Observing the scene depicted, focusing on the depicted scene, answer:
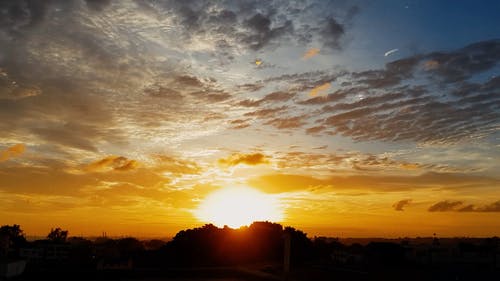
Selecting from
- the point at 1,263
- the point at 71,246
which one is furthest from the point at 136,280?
the point at 71,246

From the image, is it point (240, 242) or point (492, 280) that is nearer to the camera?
point (492, 280)

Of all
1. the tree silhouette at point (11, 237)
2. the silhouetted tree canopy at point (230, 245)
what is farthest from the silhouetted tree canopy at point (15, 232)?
the silhouetted tree canopy at point (230, 245)

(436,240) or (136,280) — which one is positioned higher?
(436,240)

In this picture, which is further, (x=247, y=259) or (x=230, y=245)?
(x=230, y=245)

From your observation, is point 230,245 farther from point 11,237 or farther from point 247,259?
point 11,237

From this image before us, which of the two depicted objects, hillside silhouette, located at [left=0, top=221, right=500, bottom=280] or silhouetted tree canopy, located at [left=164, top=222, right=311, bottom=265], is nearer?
hillside silhouette, located at [left=0, top=221, right=500, bottom=280]

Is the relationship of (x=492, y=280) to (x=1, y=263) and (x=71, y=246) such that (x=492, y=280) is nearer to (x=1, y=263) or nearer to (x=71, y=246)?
(x=1, y=263)

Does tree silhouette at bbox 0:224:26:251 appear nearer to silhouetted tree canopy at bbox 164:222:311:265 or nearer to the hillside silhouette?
the hillside silhouette

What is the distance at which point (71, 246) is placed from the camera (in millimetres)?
104750

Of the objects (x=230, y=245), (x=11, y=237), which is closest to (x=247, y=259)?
(x=230, y=245)

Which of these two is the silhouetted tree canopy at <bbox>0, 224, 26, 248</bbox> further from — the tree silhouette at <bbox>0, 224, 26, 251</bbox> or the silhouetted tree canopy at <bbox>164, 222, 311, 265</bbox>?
the silhouetted tree canopy at <bbox>164, 222, 311, 265</bbox>

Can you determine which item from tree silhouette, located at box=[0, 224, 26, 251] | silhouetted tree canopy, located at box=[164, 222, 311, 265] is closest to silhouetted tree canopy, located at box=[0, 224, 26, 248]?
tree silhouette, located at box=[0, 224, 26, 251]

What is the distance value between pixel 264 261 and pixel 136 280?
4094 cm

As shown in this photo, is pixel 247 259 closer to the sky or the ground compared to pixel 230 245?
closer to the ground
